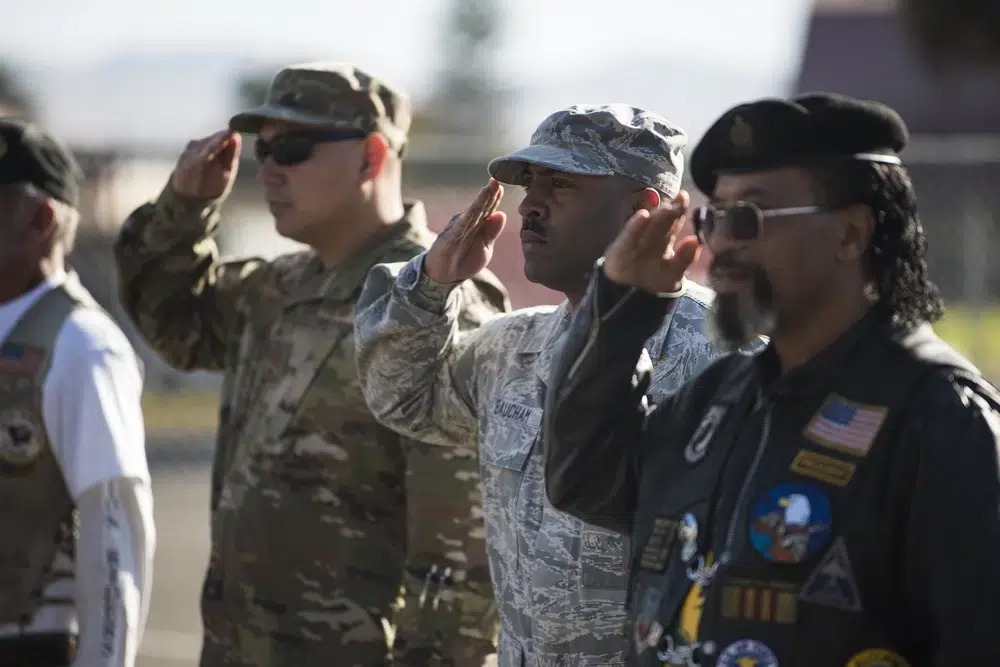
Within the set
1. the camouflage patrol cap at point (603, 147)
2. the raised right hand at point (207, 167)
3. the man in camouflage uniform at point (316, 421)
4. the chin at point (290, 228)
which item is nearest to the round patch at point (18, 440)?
the man in camouflage uniform at point (316, 421)

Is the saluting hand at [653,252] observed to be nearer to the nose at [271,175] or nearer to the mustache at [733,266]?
the mustache at [733,266]

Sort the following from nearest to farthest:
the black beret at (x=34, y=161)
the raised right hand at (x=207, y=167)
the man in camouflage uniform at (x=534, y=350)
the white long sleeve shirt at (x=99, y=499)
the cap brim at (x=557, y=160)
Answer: the man in camouflage uniform at (x=534, y=350), the cap brim at (x=557, y=160), the white long sleeve shirt at (x=99, y=499), the black beret at (x=34, y=161), the raised right hand at (x=207, y=167)

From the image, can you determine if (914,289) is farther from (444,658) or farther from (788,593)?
(444,658)

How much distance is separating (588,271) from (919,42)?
3331cm

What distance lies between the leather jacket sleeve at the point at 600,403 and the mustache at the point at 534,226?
26.4 inches

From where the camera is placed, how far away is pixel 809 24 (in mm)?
35406

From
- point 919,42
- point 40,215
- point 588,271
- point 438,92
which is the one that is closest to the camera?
point 588,271

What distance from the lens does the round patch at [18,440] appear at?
Answer: 3980 millimetres

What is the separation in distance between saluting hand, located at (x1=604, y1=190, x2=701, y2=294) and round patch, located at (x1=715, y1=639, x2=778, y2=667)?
1.91 feet

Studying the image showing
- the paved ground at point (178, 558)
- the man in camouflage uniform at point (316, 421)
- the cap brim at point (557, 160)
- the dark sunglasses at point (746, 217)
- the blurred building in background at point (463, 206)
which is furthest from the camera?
the blurred building in background at point (463, 206)

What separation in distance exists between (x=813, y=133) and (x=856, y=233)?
6.7 inches

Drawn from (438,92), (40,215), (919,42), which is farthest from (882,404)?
(438,92)

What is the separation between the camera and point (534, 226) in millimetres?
3402

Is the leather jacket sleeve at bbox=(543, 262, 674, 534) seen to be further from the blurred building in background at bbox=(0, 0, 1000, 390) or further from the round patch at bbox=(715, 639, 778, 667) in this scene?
the blurred building in background at bbox=(0, 0, 1000, 390)
